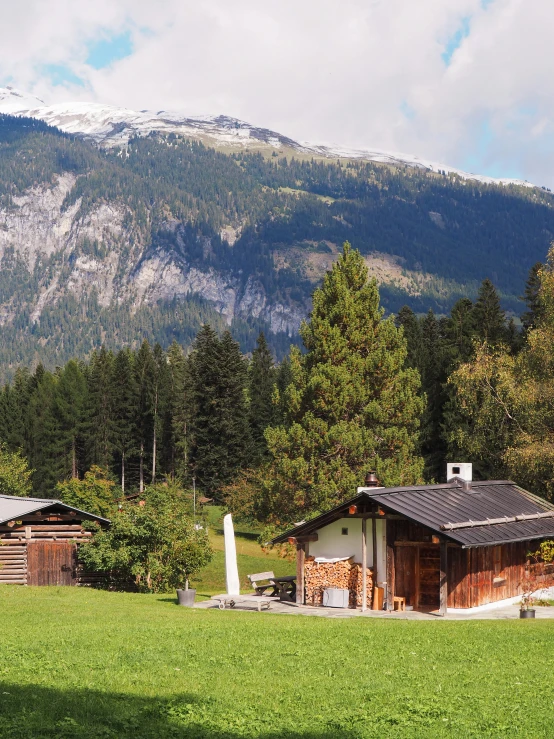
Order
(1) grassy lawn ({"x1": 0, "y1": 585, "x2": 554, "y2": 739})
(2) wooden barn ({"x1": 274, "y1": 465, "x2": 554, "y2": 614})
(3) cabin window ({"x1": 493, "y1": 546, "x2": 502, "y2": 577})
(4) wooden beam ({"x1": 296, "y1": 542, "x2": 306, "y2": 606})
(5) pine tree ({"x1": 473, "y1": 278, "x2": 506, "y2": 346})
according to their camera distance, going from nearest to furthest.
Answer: (1) grassy lawn ({"x1": 0, "y1": 585, "x2": 554, "y2": 739}) < (2) wooden barn ({"x1": 274, "y1": 465, "x2": 554, "y2": 614}) < (3) cabin window ({"x1": 493, "y1": 546, "x2": 502, "y2": 577}) < (4) wooden beam ({"x1": 296, "y1": 542, "x2": 306, "y2": 606}) < (5) pine tree ({"x1": 473, "y1": 278, "x2": 506, "y2": 346})

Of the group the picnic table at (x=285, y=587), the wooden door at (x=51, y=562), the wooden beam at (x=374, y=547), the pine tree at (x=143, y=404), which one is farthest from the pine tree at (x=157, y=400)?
the wooden beam at (x=374, y=547)

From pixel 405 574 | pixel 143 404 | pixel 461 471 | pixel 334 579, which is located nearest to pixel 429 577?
pixel 405 574

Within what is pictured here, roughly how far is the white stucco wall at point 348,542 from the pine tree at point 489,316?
140 feet

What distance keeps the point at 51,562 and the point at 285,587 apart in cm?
1031

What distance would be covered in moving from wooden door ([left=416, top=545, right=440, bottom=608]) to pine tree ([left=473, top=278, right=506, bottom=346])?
4303 cm

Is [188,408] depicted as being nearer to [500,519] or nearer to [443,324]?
[443,324]

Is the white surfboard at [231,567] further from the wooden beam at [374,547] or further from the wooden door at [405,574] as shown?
the wooden door at [405,574]

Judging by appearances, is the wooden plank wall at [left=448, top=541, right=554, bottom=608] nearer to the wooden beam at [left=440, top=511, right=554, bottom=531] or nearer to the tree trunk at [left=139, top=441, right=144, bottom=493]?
the wooden beam at [left=440, top=511, right=554, bottom=531]

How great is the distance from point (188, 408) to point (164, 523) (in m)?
60.8

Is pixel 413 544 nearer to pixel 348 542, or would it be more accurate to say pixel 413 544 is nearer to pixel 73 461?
pixel 348 542

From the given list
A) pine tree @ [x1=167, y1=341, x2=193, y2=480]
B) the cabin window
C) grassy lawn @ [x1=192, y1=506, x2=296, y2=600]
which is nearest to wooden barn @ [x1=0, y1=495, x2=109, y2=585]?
grassy lawn @ [x1=192, y1=506, x2=296, y2=600]

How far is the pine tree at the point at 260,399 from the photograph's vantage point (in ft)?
296

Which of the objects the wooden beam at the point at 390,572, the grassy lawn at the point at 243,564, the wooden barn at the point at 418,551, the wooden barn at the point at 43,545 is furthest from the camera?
the grassy lawn at the point at 243,564

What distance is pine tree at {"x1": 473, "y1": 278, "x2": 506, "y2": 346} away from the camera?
239 ft
